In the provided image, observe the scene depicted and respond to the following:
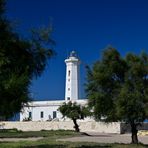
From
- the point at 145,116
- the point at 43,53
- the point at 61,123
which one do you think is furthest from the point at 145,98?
the point at 61,123

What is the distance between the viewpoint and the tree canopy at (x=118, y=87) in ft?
86.3

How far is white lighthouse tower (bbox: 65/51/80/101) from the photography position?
358 feet

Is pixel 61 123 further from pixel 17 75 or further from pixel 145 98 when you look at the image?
pixel 17 75

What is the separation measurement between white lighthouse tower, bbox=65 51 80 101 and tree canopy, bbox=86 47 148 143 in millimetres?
80358

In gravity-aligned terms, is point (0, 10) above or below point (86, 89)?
above

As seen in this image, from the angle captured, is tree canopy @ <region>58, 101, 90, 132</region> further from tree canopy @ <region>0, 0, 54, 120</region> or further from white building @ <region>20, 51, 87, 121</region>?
tree canopy @ <region>0, 0, 54, 120</region>

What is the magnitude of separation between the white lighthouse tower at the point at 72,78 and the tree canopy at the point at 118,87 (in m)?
80.4

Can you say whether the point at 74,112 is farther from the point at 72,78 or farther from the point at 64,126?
the point at 72,78

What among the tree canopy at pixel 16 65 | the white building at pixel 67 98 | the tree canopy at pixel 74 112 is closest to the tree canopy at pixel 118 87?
the tree canopy at pixel 16 65

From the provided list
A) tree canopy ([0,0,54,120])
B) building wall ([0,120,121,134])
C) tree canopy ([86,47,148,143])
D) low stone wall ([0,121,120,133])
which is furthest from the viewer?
low stone wall ([0,121,120,133])

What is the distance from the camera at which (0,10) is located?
18469 millimetres

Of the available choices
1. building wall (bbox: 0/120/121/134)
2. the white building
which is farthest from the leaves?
the white building

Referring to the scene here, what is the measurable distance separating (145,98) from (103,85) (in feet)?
8.91

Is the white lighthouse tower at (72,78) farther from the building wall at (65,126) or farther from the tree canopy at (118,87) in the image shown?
the tree canopy at (118,87)
